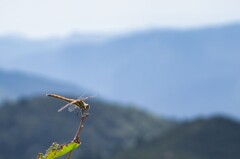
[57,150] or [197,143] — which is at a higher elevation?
[197,143]

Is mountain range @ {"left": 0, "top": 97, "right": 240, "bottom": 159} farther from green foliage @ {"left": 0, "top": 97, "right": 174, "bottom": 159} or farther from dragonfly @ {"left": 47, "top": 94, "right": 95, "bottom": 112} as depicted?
dragonfly @ {"left": 47, "top": 94, "right": 95, "bottom": 112}

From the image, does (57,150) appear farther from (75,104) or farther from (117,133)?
(117,133)

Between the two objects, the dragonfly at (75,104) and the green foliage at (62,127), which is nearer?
the dragonfly at (75,104)

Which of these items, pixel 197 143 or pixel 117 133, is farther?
pixel 117 133

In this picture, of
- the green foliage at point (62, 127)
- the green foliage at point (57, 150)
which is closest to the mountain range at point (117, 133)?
the green foliage at point (62, 127)

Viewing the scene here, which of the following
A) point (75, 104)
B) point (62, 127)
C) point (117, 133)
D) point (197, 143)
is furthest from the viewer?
point (62, 127)

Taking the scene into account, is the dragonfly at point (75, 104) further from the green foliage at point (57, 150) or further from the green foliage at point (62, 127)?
the green foliage at point (62, 127)

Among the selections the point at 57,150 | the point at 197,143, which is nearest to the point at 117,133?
the point at 197,143

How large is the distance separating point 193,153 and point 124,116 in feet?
169

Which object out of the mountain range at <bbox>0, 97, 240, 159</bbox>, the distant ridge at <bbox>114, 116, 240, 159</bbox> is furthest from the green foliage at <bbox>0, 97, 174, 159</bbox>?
the distant ridge at <bbox>114, 116, 240, 159</bbox>

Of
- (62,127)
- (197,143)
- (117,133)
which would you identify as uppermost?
(62,127)

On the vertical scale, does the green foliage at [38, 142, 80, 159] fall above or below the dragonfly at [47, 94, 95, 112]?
below

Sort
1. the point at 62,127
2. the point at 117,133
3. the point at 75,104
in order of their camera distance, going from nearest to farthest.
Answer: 1. the point at 75,104
2. the point at 117,133
3. the point at 62,127

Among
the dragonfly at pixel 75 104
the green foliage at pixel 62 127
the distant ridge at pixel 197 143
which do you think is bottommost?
the dragonfly at pixel 75 104
